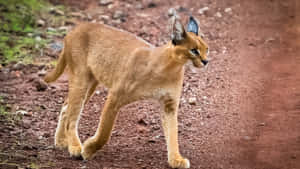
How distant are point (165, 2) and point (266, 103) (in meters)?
5.17

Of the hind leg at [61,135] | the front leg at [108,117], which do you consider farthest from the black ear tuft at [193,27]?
the hind leg at [61,135]

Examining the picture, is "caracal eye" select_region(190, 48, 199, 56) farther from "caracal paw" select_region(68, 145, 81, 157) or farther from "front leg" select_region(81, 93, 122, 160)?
"caracal paw" select_region(68, 145, 81, 157)

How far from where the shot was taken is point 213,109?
7898mm

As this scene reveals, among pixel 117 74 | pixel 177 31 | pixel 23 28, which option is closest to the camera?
pixel 177 31

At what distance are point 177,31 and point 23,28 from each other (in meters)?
6.13

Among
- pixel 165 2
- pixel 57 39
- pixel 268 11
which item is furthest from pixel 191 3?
pixel 57 39

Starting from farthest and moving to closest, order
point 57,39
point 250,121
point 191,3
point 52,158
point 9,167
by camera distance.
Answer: point 191,3 → point 57,39 → point 250,121 → point 52,158 → point 9,167

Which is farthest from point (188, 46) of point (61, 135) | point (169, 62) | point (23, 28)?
point (23, 28)

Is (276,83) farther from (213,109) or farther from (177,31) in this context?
(177,31)

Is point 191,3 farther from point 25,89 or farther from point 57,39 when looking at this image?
point 25,89

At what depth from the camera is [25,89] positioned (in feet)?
28.9

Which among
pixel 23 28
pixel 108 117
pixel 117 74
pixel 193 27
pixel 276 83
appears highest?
pixel 193 27

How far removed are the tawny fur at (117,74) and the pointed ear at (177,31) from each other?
0.01 m

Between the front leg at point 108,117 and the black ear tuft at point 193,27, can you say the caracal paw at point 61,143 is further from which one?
the black ear tuft at point 193,27
